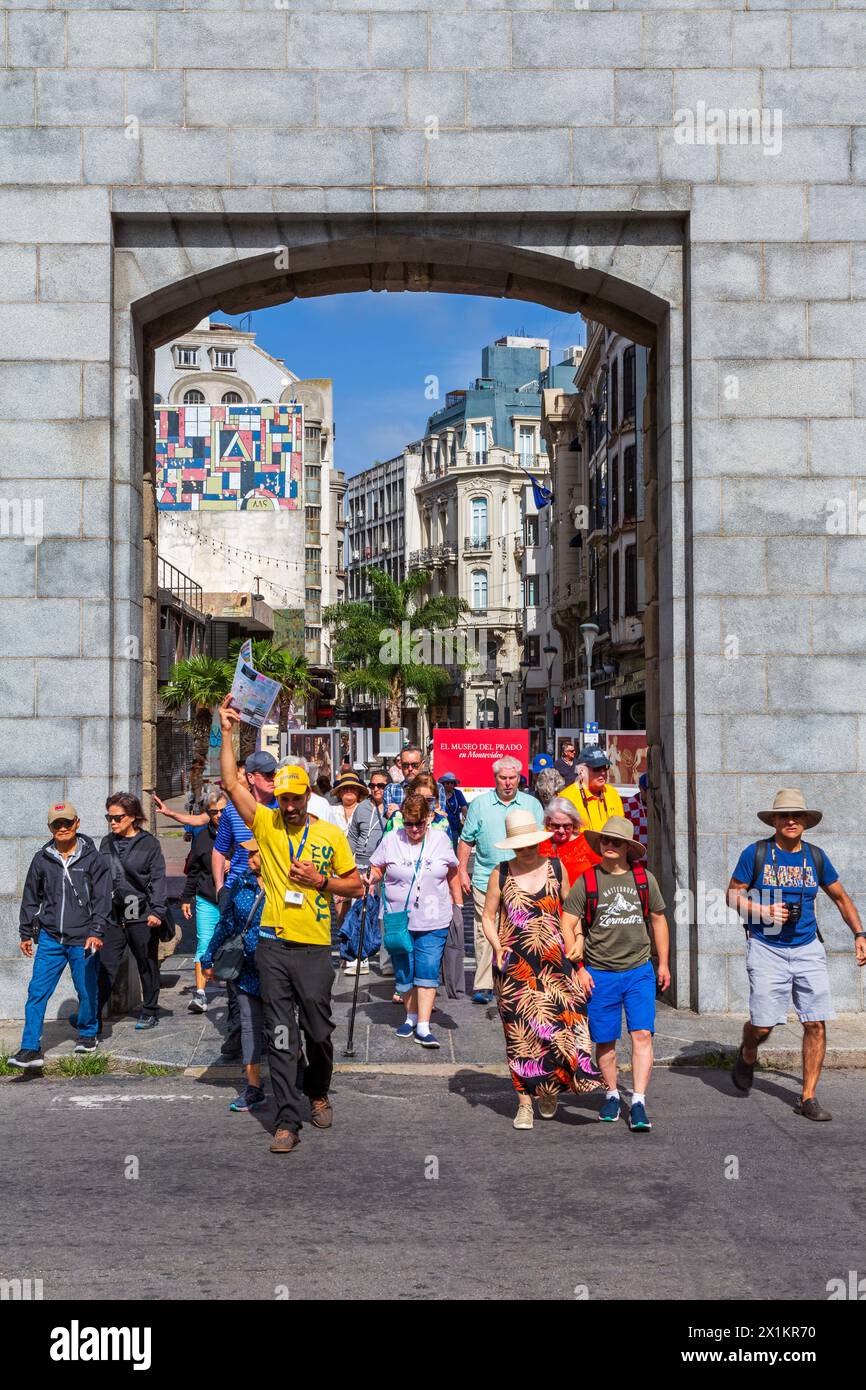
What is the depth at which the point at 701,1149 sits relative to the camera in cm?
768

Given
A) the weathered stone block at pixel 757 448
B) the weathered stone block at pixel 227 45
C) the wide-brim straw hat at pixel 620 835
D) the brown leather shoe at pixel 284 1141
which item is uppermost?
the weathered stone block at pixel 227 45

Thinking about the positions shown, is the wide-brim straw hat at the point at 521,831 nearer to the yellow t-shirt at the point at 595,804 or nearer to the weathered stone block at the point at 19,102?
the yellow t-shirt at the point at 595,804

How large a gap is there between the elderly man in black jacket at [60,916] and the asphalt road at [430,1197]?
2.03 feet

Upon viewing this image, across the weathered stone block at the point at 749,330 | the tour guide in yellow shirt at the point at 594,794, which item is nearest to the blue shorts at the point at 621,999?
the tour guide in yellow shirt at the point at 594,794

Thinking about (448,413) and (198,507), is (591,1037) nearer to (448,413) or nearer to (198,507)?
(198,507)

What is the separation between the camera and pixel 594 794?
1127cm

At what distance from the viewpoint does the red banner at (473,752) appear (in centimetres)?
2181


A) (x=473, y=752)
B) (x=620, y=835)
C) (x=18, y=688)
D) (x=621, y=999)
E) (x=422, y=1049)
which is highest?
(x=18, y=688)

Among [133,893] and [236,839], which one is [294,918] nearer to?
[236,839]

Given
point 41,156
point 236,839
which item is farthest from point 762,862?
point 41,156

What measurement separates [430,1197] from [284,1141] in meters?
1.10

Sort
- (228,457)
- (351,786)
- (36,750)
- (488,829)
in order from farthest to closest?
(228,457)
(351,786)
(488,829)
(36,750)

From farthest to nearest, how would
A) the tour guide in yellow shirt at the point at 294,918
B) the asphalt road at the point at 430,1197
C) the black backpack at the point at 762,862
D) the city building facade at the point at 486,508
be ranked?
1. the city building facade at the point at 486,508
2. the black backpack at the point at 762,862
3. the tour guide in yellow shirt at the point at 294,918
4. the asphalt road at the point at 430,1197

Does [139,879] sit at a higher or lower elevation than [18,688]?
lower
